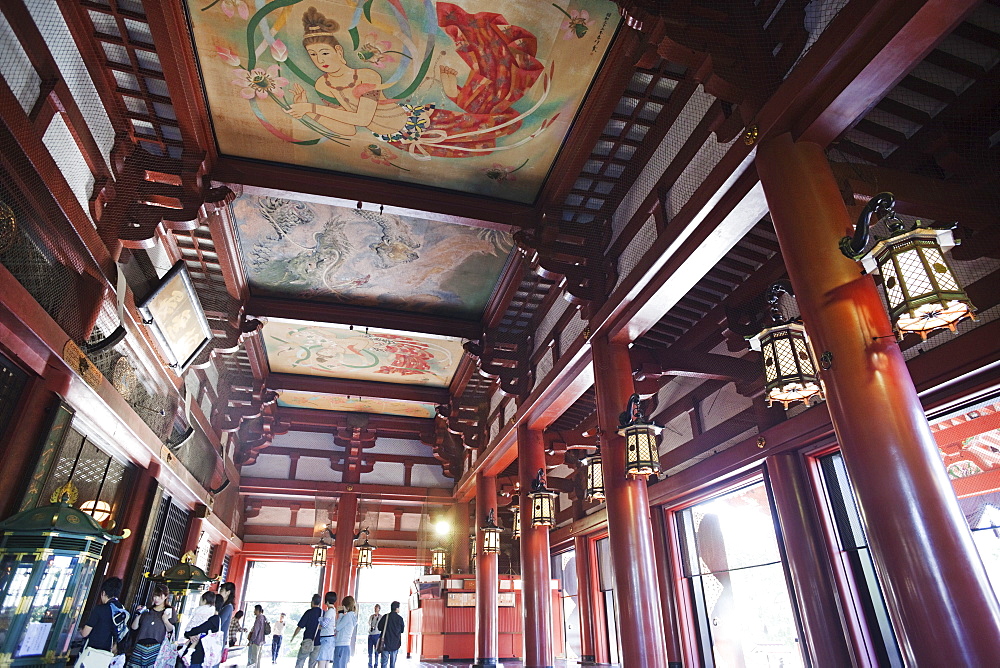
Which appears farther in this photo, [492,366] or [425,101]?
[492,366]

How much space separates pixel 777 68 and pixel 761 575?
532cm

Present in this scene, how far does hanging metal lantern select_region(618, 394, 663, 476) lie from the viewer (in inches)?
179

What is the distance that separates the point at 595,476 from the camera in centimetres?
559

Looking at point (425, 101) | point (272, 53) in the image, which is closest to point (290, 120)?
point (272, 53)

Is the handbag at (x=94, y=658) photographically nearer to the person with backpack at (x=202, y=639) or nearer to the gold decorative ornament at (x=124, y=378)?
the person with backpack at (x=202, y=639)

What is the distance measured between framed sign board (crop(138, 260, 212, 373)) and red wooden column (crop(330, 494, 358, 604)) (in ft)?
24.2

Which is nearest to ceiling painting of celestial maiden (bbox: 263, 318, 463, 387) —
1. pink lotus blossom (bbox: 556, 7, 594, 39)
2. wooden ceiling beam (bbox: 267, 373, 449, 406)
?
wooden ceiling beam (bbox: 267, 373, 449, 406)

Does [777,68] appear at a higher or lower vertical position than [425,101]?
lower

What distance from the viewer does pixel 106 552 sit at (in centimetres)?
634

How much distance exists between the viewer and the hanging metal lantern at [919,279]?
2.40 metres

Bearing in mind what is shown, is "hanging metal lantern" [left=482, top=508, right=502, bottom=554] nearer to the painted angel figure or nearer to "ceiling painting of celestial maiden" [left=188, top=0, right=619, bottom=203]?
"ceiling painting of celestial maiden" [left=188, top=0, right=619, bottom=203]

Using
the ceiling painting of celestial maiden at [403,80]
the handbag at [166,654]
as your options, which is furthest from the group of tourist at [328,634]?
the ceiling painting of celestial maiden at [403,80]

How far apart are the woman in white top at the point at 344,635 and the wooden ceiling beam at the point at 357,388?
5074 millimetres

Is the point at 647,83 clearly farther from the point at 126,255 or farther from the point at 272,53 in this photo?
the point at 126,255
